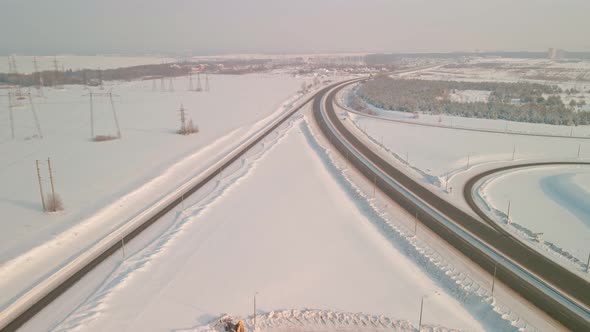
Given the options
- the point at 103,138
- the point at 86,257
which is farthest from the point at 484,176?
the point at 103,138

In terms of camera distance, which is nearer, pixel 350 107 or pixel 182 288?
pixel 182 288

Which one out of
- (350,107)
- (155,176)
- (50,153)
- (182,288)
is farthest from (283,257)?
(350,107)

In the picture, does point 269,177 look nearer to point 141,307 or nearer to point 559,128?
point 141,307

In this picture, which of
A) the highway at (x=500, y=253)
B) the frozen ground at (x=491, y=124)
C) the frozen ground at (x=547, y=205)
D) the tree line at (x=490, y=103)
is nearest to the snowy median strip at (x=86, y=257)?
the highway at (x=500, y=253)

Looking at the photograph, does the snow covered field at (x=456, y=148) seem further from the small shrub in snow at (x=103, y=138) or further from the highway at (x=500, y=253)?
the small shrub in snow at (x=103, y=138)

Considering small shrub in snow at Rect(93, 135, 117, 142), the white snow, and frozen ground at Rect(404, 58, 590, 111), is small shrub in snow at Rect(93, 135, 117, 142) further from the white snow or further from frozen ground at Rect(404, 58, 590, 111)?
frozen ground at Rect(404, 58, 590, 111)

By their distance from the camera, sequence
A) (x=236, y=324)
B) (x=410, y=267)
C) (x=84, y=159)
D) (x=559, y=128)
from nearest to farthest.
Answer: (x=236, y=324), (x=410, y=267), (x=84, y=159), (x=559, y=128)
